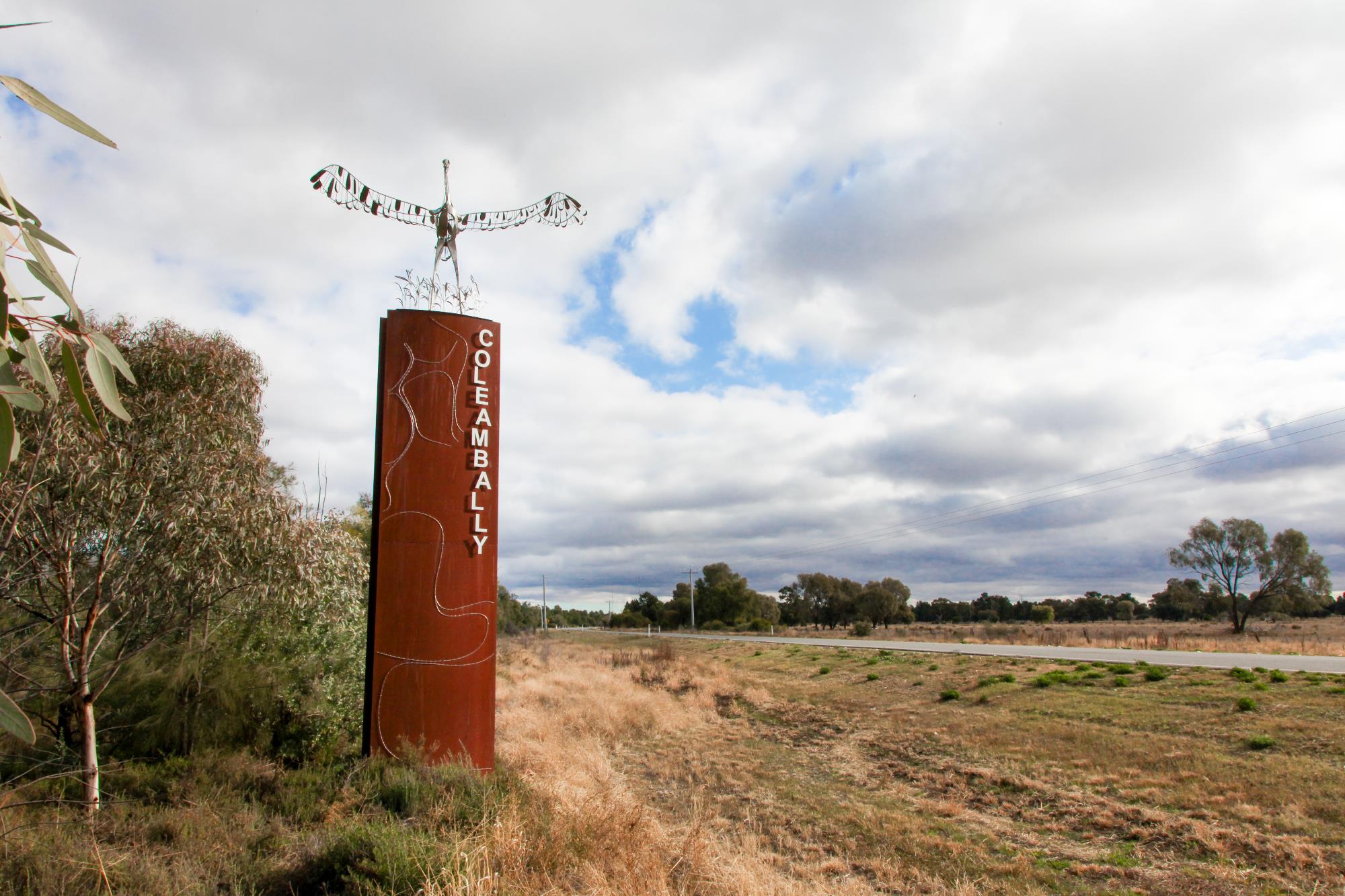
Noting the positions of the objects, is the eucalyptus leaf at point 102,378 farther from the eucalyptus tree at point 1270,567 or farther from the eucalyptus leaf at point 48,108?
the eucalyptus tree at point 1270,567

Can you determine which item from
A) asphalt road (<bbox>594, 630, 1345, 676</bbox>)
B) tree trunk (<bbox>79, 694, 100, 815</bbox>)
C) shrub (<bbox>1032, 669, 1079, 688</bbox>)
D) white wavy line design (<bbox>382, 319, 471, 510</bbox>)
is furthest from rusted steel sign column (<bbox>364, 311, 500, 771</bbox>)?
asphalt road (<bbox>594, 630, 1345, 676</bbox>)

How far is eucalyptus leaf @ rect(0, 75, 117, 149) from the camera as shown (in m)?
1.75

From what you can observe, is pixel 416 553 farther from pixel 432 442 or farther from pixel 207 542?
pixel 207 542

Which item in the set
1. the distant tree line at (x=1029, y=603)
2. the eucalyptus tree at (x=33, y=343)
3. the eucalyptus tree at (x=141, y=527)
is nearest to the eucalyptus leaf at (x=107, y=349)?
the eucalyptus tree at (x=33, y=343)

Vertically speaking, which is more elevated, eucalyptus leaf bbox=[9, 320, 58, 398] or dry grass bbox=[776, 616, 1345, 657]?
eucalyptus leaf bbox=[9, 320, 58, 398]

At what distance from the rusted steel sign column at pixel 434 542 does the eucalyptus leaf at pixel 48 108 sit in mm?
10700

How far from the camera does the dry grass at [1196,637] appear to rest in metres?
31.6

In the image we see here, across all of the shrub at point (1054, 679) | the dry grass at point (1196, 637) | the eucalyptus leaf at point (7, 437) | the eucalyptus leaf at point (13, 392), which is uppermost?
the eucalyptus leaf at point (13, 392)

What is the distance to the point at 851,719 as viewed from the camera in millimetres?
23516

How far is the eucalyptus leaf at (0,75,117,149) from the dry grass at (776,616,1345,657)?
34910mm

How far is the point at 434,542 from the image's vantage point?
12125 mm

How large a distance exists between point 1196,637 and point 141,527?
5425 cm

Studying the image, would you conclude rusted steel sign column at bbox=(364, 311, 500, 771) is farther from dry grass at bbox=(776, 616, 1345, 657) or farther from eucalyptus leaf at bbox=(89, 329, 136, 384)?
dry grass at bbox=(776, 616, 1345, 657)

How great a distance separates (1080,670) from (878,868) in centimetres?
1675
